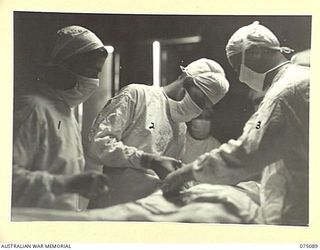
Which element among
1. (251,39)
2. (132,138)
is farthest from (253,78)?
(132,138)

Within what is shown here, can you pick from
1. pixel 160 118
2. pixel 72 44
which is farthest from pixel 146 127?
pixel 72 44

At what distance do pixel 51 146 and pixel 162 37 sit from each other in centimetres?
18

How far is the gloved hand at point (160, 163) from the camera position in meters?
0.50

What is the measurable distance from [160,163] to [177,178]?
0.08ft

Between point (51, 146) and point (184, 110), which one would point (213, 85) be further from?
point (51, 146)

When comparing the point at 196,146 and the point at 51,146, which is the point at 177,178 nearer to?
the point at 196,146

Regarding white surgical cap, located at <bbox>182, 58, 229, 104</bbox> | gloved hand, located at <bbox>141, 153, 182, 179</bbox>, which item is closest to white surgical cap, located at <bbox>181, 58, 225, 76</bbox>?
white surgical cap, located at <bbox>182, 58, 229, 104</bbox>

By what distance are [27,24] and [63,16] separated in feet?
0.14

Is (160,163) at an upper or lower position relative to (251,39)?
lower

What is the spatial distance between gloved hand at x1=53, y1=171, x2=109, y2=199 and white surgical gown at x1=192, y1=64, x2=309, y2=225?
111mm

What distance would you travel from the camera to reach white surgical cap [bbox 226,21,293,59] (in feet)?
1.63

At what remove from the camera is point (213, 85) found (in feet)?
1.63

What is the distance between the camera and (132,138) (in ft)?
1.63

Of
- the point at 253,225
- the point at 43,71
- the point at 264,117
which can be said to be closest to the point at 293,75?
the point at 264,117
